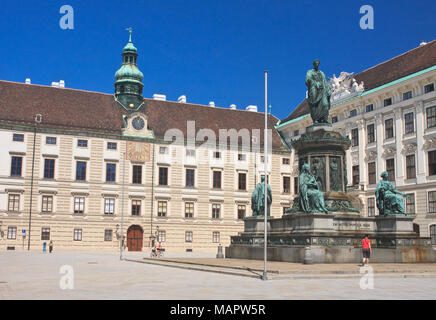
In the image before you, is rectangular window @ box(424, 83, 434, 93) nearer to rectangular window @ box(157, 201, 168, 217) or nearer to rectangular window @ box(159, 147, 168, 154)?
rectangular window @ box(159, 147, 168, 154)

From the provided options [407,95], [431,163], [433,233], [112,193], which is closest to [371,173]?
[431,163]

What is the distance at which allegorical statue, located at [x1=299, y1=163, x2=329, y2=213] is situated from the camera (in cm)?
2509

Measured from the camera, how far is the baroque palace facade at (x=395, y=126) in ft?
155

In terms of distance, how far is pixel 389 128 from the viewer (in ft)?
172

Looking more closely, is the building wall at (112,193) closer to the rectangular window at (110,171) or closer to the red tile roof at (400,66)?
the rectangular window at (110,171)

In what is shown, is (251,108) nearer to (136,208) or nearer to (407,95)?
(136,208)

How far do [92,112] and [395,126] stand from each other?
3410 centimetres

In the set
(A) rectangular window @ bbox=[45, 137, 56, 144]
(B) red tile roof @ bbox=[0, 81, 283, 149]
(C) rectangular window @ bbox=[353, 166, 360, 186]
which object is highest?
(B) red tile roof @ bbox=[0, 81, 283, 149]

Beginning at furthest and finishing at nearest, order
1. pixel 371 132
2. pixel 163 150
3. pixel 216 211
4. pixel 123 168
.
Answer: pixel 216 211 → pixel 163 150 → pixel 371 132 → pixel 123 168

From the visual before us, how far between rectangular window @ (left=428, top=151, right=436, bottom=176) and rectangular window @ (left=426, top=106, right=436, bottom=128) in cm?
243

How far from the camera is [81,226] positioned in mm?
59906

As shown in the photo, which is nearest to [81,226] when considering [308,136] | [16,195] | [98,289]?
[16,195]

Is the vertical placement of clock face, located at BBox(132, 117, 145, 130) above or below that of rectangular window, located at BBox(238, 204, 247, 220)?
above

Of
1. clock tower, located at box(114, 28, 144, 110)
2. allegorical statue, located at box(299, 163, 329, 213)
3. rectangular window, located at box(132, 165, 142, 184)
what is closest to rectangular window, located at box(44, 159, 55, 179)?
rectangular window, located at box(132, 165, 142, 184)
